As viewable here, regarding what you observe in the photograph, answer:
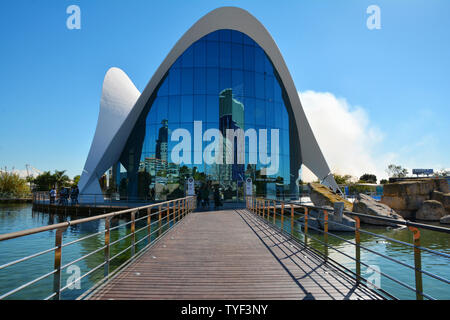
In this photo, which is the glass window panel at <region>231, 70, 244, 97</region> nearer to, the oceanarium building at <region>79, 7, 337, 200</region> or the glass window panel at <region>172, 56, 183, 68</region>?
the oceanarium building at <region>79, 7, 337, 200</region>

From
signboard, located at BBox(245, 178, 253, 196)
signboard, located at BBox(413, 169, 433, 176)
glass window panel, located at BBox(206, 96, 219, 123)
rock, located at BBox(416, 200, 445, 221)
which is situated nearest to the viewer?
rock, located at BBox(416, 200, 445, 221)

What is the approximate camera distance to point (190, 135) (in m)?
20.1

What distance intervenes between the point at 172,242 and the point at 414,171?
74.2 meters

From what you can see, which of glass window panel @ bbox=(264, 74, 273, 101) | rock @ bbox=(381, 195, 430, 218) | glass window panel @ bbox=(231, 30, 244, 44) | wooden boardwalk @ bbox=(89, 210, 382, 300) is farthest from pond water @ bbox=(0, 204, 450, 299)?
glass window panel @ bbox=(231, 30, 244, 44)

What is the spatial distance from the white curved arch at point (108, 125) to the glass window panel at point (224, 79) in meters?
8.82

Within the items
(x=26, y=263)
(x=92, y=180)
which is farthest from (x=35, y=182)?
(x=26, y=263)

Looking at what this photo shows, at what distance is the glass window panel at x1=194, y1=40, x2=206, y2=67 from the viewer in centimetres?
2150

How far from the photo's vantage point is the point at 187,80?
21219 mm

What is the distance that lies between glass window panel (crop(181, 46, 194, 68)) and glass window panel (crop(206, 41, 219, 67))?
120 cm

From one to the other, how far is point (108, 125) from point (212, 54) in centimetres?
1194

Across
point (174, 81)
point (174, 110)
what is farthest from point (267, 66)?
point (174, 110)

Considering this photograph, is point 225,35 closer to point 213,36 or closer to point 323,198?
point 213,36

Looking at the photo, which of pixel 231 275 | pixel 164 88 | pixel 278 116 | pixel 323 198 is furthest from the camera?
pixel 278 116

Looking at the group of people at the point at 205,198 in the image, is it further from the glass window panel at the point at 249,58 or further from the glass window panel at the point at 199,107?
the glass window panel at the point at 249,58
